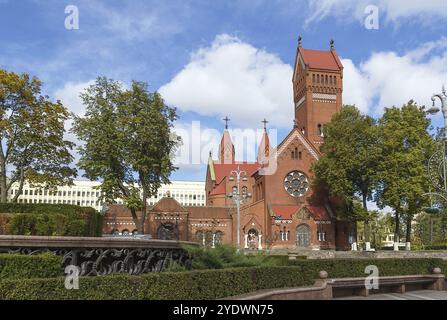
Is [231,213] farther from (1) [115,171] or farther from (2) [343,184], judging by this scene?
(1) [115,171]

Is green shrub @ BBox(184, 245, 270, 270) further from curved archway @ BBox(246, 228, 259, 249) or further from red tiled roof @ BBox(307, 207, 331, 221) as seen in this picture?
curved archway @ BBox(246, 228, 259, 249)

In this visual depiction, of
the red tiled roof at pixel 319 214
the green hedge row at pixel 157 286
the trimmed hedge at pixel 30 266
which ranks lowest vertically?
the green hedge row at pixel 157 286

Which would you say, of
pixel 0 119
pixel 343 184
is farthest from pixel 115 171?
pixel 343 184

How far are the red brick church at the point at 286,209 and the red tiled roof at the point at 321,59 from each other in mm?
253

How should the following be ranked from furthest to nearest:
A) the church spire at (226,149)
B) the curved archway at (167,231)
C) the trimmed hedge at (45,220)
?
the church spire at (226,149)
the curved archway at (167,231)
the trimmed hedge at (45,220)

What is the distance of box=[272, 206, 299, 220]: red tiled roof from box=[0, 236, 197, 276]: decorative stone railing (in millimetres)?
39546

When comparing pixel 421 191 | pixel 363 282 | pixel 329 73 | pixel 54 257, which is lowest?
pixel 363 282

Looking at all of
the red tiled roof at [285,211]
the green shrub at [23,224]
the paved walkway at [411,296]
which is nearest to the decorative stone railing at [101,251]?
the green shrub at [23,224]

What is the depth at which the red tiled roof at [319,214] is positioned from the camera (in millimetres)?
50938

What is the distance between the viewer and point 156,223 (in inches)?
2105

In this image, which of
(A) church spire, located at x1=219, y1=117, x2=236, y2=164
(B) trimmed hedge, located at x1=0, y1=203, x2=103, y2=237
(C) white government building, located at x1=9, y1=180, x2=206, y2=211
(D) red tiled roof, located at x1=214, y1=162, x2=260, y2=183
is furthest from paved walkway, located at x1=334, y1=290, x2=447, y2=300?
(C) white government building, located at x1=9, y1=180, x2=206, y2=211

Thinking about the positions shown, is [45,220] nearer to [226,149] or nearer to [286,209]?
[286,209]

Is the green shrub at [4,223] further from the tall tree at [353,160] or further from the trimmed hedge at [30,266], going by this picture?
the tall tree at [353,160]

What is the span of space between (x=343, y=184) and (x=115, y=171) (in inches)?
845
